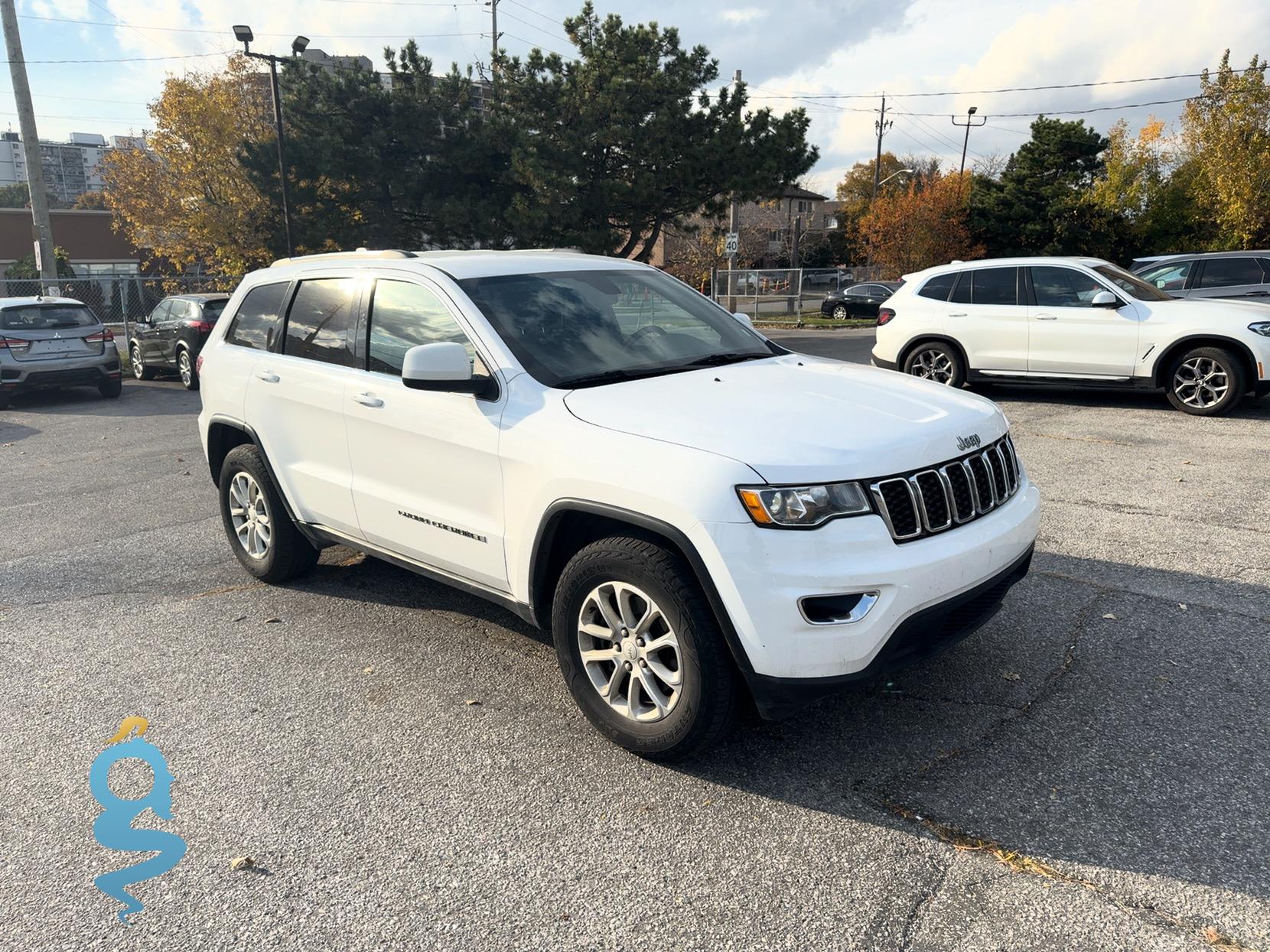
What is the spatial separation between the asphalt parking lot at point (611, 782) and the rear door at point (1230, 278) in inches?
345

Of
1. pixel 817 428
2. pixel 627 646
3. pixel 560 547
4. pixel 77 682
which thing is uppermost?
pixel 817 428

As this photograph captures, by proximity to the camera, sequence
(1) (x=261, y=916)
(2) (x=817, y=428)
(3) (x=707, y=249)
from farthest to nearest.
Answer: (3) (x=707, y=249) → (2) (x=817, y=428) → (1) (x=261, y=916)

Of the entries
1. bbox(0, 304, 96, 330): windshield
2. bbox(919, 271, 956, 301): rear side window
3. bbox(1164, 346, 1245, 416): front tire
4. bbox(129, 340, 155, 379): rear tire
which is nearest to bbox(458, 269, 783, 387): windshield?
bbox(1164, 346, 1245, 416): front tire

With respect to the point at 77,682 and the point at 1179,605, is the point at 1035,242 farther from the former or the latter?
the point at 77,682

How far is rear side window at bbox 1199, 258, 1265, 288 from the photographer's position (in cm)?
1237

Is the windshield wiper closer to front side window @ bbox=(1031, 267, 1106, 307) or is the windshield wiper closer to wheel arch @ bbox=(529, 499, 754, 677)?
wheel arch @ bbox=(529, 499, 754, 677)

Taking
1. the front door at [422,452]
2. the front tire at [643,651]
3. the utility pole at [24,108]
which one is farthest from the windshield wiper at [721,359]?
the utility pole at [24,108]

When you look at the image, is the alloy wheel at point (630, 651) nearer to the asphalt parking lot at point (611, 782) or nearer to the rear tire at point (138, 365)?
the asphalt parking lot at point (611, 782)

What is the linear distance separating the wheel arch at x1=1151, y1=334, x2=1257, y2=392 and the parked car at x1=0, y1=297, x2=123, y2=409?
14330mm

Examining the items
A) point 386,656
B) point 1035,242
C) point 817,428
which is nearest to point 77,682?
point 386,656

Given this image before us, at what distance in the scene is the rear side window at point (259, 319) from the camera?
501 centimetres

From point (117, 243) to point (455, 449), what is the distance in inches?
2248

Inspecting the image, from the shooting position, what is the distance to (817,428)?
3115mm

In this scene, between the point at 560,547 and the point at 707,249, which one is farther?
the point at 707,249
